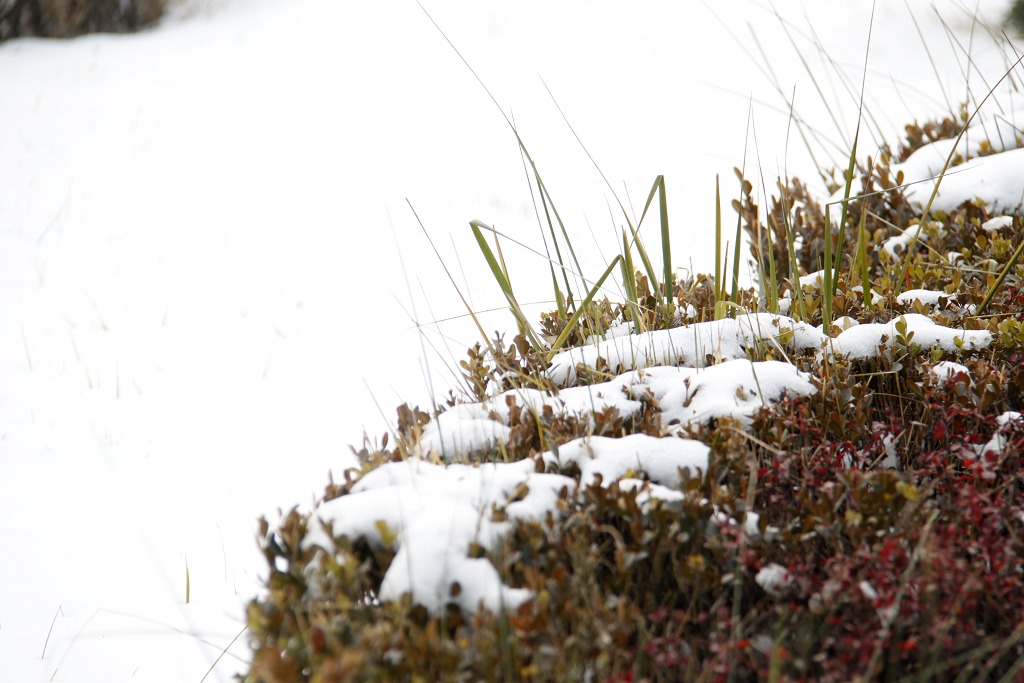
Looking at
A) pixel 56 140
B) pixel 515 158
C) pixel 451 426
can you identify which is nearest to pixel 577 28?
pixel 515 158

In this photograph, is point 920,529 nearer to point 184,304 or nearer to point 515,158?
point 184,304

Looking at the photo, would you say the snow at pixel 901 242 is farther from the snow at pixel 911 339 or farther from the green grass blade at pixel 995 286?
the snow at pixel 911 339

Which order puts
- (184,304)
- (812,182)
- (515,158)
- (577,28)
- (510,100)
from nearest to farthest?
(184,304) → (812,182) → (515,158) → (510,100) → (577,28)

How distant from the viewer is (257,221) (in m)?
5.36

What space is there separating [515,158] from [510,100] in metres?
1.26

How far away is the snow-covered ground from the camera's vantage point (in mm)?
2578

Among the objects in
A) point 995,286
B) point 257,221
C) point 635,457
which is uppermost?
point 257,221

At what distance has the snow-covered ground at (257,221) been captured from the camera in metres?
2.58

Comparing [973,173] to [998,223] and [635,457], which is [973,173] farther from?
[635,457]

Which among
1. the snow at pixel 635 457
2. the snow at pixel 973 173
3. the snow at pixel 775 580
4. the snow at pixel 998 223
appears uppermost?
the snow at pixel 973 173

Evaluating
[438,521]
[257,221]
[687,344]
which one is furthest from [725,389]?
[257,221]

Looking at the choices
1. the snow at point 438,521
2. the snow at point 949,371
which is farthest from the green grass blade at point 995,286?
the snow at point 438,521

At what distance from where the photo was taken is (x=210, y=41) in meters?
8.74

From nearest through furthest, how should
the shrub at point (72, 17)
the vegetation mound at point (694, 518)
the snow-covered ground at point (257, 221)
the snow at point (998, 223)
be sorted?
the vegetation mound at point (694, 518), the snow-covered ground at point (257, 221), the snow at point (998, 223), the shrub at point (72, 17)
